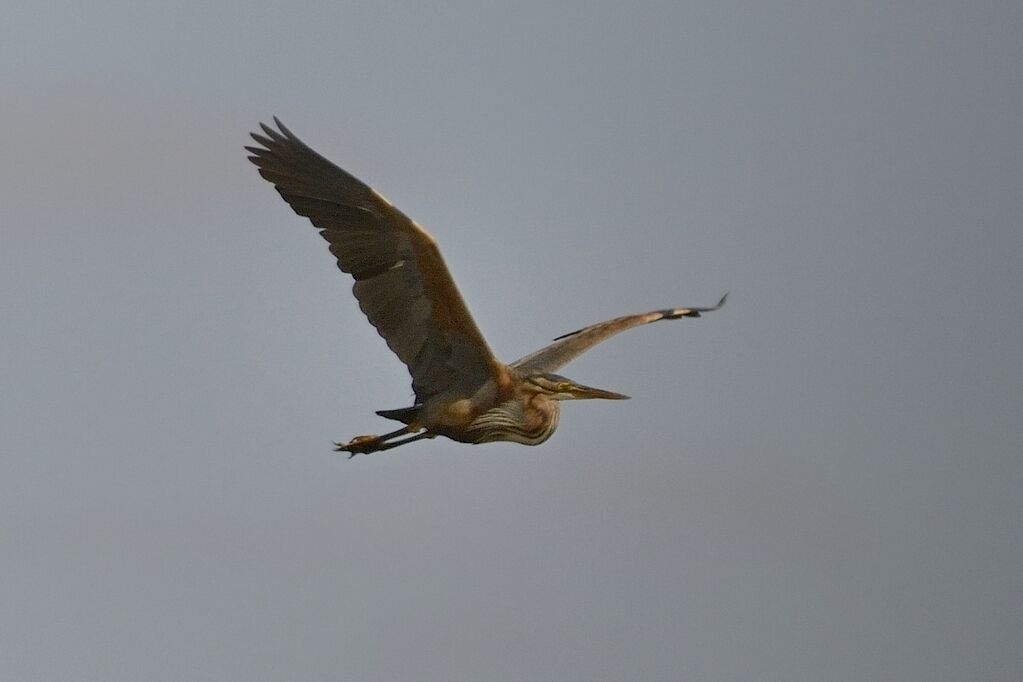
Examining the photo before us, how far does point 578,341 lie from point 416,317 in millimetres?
2585

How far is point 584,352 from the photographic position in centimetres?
2094

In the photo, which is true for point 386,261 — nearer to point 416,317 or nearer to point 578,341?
point 416,317

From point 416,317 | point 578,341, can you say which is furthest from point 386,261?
point 578,341

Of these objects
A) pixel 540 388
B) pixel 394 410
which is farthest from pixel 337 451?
pixel 540 388

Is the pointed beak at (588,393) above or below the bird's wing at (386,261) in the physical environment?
below

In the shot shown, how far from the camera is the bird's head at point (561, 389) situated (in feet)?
63.7

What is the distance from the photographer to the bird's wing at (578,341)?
20297 millimetres

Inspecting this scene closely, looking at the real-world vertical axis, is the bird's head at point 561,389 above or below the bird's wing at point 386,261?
→ below

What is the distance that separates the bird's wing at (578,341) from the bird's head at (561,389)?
0.37 metres

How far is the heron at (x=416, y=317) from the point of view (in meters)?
18.6

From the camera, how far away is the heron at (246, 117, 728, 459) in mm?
18594

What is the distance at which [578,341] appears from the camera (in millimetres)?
21062

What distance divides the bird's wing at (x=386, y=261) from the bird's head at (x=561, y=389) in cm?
48

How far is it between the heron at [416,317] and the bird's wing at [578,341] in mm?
499
